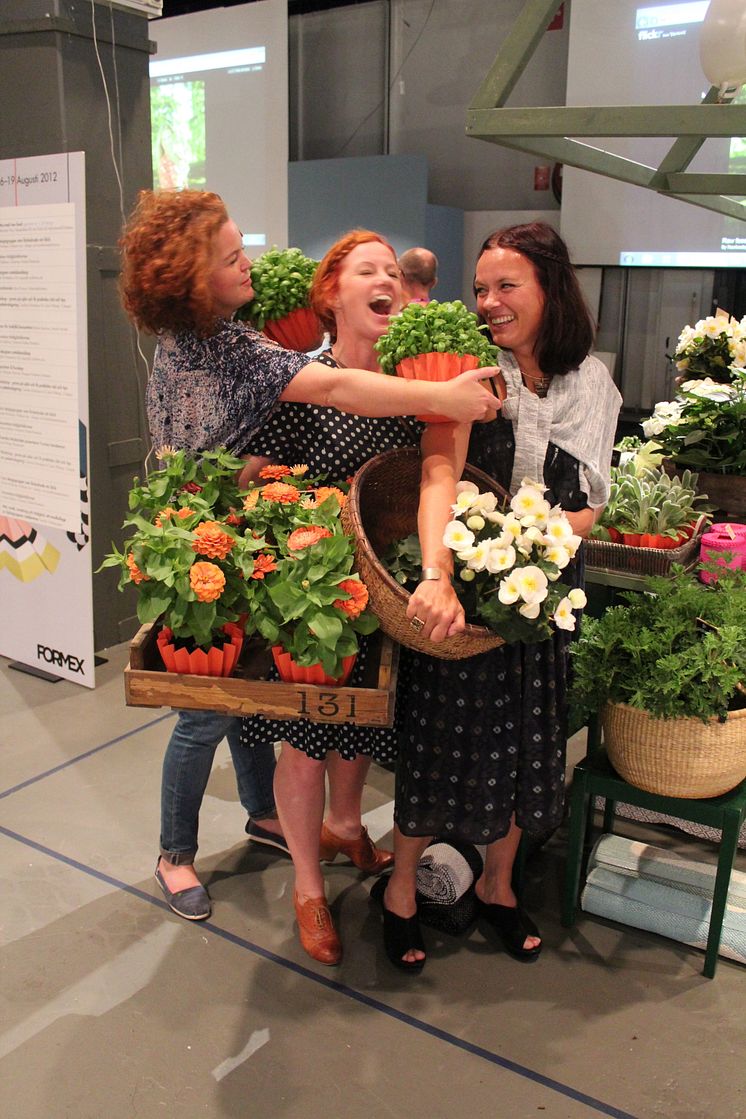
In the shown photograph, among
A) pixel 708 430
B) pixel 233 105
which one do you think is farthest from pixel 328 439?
pixel 233 105

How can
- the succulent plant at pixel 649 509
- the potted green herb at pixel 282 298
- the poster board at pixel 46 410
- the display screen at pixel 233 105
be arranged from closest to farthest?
the potted green herb at pixel 282 298 → the succulent plant at pixel 649 509 → the poster board at pixel 46 410 → the display screen at pixel 233 105

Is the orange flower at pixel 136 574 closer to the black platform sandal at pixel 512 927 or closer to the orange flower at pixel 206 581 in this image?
the orange flower at pixel 206 581

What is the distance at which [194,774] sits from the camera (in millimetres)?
2471

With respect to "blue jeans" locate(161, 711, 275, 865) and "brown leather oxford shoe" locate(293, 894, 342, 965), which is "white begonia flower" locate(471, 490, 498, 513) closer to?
"blue jeans" locate(161, 711, 275, 865)

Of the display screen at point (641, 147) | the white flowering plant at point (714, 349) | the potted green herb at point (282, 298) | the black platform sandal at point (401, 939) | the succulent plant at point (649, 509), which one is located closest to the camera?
the potted green herb at point (282, 298)

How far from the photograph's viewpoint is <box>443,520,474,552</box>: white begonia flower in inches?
72.3

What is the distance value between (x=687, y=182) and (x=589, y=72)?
4.16m

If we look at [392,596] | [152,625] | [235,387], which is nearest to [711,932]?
[392,596]

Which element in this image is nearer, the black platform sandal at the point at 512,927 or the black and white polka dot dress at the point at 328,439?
the black and white polka dot dress at the point at 328,439

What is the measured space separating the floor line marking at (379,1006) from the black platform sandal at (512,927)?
0.32 m

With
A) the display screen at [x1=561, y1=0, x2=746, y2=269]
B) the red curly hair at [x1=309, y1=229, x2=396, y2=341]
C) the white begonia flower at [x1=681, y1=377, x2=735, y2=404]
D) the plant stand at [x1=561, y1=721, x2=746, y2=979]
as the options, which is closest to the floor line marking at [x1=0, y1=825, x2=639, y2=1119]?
the plant stand at [x1=561, y1=721, x2=746, y2=979]

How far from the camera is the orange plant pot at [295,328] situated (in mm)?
2236

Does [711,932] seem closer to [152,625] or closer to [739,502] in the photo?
[739,502]

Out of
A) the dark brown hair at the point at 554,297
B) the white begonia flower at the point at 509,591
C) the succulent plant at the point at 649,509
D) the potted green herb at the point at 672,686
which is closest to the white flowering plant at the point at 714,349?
the succulent plant at the point at 649,509
